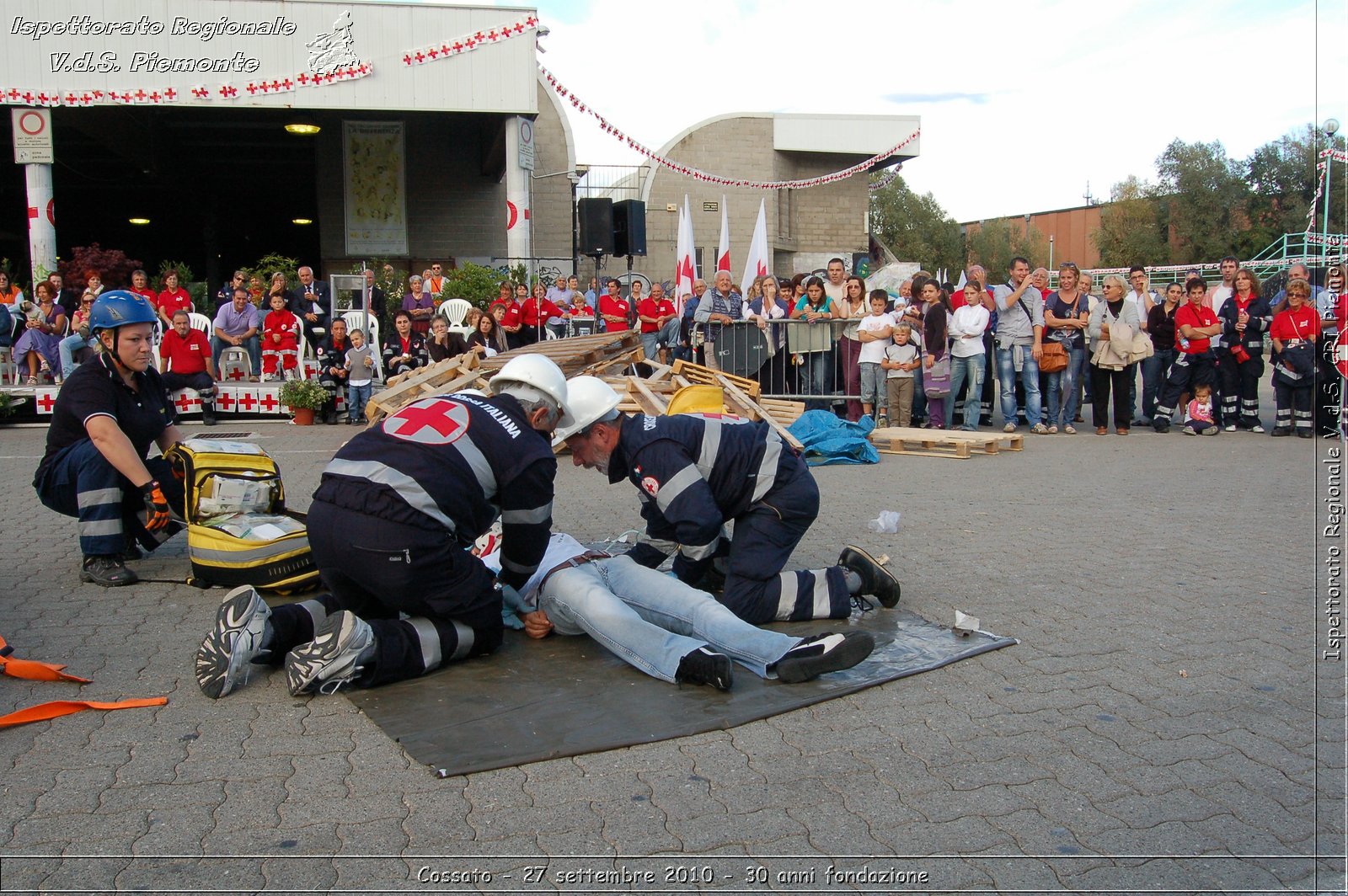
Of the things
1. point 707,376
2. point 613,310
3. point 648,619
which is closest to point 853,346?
point 707,376

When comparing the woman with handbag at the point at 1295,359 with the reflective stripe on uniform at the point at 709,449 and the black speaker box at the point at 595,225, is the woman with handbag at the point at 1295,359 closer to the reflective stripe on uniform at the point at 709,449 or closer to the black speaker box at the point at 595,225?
A: the reflective stripe on uniform at the point at 709,449

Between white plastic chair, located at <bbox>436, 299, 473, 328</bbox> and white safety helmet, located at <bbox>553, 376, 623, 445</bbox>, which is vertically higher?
white plastic chair, located at <bbox>436, 299, 473, 328</bbox>

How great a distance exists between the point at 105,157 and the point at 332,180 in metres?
7.01

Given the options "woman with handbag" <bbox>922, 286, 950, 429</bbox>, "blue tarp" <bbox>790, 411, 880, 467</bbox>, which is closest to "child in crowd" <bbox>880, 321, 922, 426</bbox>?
"woman with handbag" <bbox>922, 286, 950, 429</bbox>

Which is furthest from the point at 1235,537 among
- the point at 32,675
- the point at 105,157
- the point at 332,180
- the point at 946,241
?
the point at 946,241

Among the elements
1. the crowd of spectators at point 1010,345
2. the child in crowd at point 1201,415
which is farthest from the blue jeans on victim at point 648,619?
the child in crowd at point 1201,415

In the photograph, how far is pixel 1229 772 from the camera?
314 centimetres

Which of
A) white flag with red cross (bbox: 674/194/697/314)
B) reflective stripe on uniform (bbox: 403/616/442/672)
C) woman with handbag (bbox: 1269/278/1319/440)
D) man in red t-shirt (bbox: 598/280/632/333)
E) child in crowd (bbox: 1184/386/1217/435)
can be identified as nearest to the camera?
reflective stripe on uniform (bbox: 403/616/442/672)

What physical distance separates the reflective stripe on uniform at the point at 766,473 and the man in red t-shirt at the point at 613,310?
449 inches

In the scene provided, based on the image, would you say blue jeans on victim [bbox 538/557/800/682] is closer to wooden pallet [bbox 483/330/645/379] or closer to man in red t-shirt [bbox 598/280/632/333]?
wooden pallet [bbox 483/330/645/379]

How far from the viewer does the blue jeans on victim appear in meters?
3.93

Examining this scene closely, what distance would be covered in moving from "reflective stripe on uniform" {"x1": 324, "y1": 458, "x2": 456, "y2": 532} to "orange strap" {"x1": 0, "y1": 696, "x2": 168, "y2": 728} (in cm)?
113

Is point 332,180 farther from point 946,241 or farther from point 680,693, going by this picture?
point 946,241

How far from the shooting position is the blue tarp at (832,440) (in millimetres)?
10352
